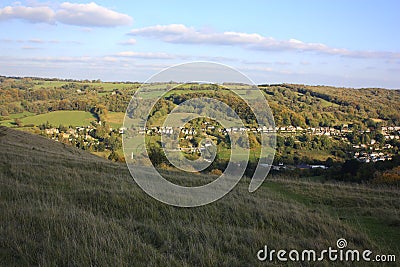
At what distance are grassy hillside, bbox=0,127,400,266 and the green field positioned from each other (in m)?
62.3

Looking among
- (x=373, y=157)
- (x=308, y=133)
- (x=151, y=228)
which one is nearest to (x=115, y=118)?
(x=308, y=133)

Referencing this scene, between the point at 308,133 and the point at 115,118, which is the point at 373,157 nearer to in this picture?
the point at 308,133

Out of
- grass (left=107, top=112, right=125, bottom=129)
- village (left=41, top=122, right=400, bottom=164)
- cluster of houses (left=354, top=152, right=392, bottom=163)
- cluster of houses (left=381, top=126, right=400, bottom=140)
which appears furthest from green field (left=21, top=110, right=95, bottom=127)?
cluster of houses (left=381, top=126, right=400, bottom=140)

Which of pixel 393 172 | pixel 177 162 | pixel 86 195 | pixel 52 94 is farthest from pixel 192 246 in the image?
pixel 52 94

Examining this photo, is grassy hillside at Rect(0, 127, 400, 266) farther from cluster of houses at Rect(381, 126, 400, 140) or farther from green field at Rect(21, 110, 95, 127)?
green field at Rect(21, 110, 95, 127)

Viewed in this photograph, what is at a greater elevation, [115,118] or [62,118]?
[115,118]

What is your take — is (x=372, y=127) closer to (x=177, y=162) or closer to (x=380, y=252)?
(x=177, y=162)

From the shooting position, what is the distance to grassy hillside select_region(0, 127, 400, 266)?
4.66 meters

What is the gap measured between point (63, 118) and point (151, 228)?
72.5 meters

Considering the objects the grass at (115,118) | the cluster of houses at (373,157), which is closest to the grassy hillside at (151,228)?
the cluster of houses at (373,157)

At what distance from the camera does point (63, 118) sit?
72.7 m

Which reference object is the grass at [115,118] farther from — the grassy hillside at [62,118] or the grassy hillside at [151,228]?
the grassy hillside at [151,228]

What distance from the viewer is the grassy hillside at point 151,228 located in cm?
466

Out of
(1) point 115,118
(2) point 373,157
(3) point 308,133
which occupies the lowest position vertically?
(2) point 373,157
